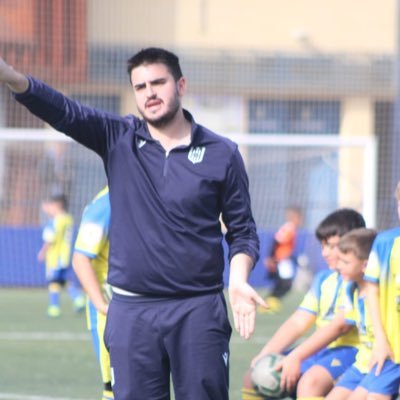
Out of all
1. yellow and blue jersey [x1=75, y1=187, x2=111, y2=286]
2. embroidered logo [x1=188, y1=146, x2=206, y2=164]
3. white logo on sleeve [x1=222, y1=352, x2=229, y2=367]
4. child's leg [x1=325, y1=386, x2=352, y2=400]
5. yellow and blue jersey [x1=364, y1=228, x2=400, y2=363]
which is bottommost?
child's leg [x1=325, y1=386, x2=352, y2=400]

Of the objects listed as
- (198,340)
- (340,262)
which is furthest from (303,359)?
(198,340)

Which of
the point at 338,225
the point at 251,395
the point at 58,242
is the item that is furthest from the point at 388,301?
the point at 58,242

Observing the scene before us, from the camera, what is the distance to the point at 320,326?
696 cm

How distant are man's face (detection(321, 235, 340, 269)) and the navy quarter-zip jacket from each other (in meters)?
1.70

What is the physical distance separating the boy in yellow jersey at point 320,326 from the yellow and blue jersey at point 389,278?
2.01 feet

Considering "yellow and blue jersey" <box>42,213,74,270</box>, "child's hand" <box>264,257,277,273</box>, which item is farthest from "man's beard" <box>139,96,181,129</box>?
"yellow and blue jersey" <box>42,213,74,270</box>

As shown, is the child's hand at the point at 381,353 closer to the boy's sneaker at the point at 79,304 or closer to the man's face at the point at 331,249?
the man's face at the point at 331,249

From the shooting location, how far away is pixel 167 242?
4.91 m

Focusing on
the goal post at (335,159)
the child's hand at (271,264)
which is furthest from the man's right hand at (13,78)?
the child's hand at (271,264)

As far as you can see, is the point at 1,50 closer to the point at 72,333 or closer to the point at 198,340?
the point at 72,333

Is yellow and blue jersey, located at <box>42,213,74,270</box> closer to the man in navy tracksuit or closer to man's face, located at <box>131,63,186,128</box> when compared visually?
the man in navy tracksuit

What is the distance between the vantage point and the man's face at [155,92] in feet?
16.1

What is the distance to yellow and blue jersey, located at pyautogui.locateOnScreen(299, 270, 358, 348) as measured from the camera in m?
6.89

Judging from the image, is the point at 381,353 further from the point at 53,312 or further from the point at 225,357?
the point at 53,312
